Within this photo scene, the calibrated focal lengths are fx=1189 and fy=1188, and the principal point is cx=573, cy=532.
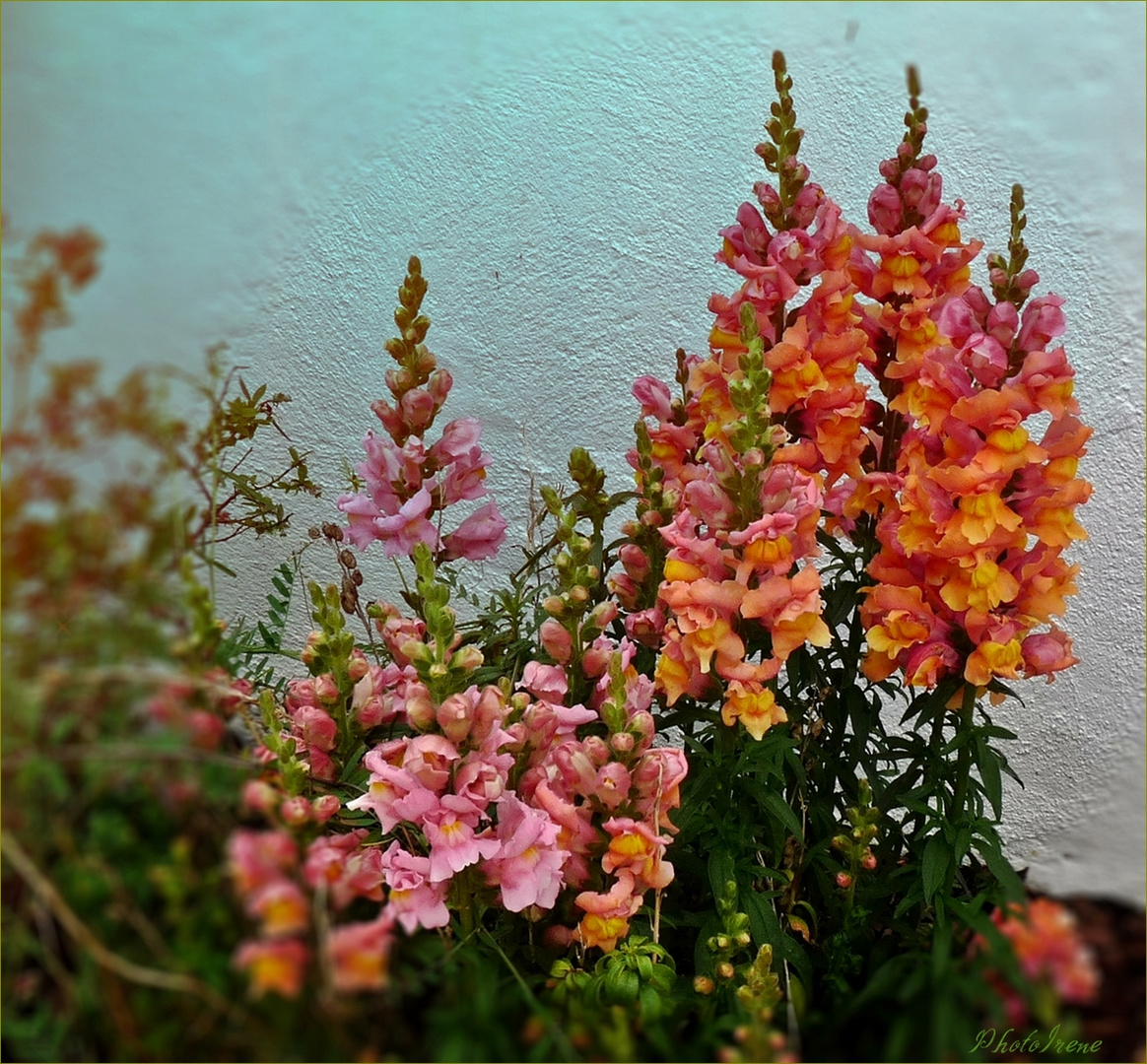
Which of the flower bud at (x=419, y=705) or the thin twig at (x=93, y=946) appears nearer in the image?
the thin twig at (x=93, y=946)

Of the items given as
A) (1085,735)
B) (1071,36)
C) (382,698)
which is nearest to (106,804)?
(382,698)

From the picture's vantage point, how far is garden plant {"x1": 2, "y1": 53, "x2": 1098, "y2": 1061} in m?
0.42

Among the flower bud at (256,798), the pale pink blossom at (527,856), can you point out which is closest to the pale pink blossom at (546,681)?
the pale pink blossom at (527,856)

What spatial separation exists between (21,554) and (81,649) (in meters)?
0.04

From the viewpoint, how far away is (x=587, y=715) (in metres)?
0.87

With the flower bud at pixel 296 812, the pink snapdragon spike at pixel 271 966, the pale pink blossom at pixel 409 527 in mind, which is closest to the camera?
the pink snapdragon spike at pixel 271 966

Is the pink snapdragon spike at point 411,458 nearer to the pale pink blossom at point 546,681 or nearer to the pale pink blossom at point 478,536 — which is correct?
the pale pink blossom at point 478,536

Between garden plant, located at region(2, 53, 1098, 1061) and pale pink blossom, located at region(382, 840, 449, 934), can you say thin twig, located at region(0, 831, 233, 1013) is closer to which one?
garden plant, located at region(2, 53, 1098, 1061)

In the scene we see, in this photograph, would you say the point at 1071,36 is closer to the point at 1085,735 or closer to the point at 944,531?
the point at 944,531

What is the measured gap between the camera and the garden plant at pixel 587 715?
419mm

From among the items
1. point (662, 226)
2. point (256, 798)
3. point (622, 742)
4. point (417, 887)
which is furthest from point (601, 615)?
point (662, 226)

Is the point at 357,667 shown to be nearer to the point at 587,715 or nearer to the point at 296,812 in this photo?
the point at 587,715
